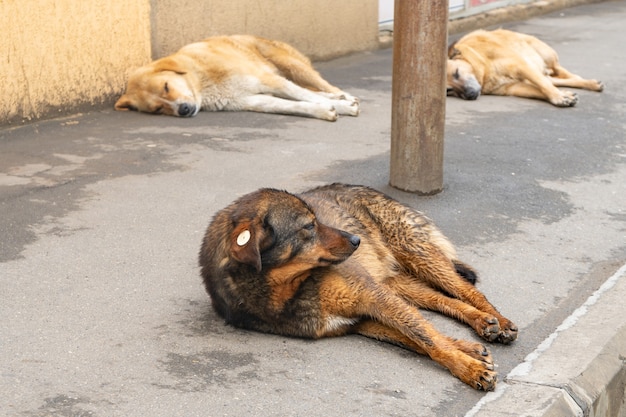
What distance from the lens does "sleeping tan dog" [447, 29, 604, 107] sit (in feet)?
32.6

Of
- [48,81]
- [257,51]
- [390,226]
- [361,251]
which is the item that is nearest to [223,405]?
[361,251]

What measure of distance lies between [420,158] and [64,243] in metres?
2.41

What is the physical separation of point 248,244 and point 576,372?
1.50 m

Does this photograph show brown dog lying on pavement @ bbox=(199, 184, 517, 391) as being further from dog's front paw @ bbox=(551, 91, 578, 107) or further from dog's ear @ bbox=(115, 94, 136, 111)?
dog's front paw @ bbox=(551, 91, 578, 107)

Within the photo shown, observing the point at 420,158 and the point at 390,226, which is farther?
the point at 420,158

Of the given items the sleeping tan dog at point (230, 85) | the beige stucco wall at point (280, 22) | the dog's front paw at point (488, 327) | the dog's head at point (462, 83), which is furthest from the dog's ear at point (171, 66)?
the dog's front paw at point (488, 327)

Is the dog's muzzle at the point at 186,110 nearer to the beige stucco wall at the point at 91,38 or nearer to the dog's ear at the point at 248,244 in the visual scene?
the beige stucco wall at the point at 91,38

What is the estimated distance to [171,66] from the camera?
9102 millimetres

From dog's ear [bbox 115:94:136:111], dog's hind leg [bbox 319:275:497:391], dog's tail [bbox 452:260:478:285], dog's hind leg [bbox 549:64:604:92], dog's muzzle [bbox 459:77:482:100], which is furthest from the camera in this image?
dog's hind leg [bbox 549:64:604:92]

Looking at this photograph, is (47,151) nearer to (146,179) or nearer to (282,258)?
(146,179)

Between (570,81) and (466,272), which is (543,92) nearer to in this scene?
(570,81)

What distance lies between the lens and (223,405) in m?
3.80

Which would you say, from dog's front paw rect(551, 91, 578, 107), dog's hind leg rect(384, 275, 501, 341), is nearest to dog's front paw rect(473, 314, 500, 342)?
dog's hind leg rect(384, 275, 501, 341)

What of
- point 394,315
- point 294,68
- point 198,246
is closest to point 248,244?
point 394,315
